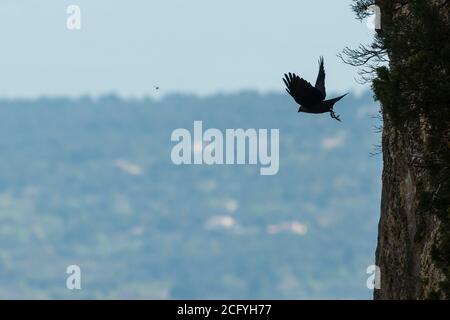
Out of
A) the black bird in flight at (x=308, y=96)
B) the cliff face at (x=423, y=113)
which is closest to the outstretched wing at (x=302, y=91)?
the black bird in flight at (x=308, y=96)

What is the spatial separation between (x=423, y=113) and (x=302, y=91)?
2957 mm

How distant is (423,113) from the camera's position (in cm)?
2553

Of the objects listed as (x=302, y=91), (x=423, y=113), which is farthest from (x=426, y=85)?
(x=302, y=91)

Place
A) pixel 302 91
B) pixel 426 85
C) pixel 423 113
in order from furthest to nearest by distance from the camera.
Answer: pixel 302 91 < pixel 423 113 < pixel 426 85

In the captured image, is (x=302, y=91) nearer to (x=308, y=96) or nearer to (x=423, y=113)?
(x=308, y=96)

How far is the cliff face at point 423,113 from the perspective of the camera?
2512 cm

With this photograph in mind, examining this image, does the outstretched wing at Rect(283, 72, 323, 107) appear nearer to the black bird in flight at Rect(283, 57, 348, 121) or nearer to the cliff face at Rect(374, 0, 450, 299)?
the black bird in flight at Rect(283, 57, 348, 121)

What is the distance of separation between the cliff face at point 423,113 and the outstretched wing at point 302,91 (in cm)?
148

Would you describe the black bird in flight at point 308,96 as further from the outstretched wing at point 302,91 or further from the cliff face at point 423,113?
the cliff face at point 423,113
